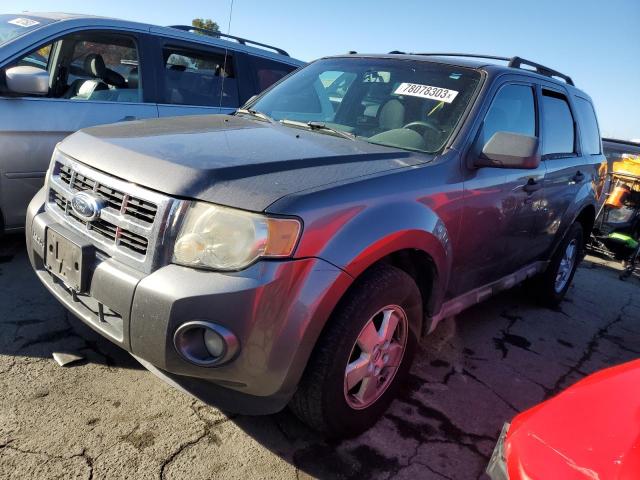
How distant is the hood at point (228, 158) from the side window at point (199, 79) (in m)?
1.85

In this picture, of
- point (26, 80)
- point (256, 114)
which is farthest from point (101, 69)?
point (256, 114)

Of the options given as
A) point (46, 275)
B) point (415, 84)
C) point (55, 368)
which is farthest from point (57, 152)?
point (415, 84)

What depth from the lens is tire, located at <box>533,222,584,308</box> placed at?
4.30 metres

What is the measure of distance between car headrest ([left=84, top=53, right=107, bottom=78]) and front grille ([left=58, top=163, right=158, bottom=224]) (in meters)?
2.30

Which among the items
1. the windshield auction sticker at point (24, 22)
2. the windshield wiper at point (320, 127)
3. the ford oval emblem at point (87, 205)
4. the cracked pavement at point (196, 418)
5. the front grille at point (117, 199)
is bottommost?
the cracked pavement at point (196, 418)

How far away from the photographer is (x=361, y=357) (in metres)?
2.28

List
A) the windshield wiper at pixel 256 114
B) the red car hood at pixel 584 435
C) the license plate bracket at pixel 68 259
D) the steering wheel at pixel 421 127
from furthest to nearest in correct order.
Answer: the windshield wiper at pixel 256 114 < the steering wheel at pixel 421 127 < the license plate bracket at pixel 68 259 < the red car hood at pixel 584 435

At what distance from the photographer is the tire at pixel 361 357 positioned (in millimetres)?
2037

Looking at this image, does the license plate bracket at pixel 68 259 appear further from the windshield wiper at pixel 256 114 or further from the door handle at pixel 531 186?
the door handle at pixel 531 186

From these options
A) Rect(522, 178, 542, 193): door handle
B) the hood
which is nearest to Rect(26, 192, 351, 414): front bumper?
the hood

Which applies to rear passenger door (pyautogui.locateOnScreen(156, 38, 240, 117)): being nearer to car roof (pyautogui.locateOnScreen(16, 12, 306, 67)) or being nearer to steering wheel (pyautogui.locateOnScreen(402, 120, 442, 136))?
car roof (pyautogui.locateOnScreen(16, 12, 306, 67))

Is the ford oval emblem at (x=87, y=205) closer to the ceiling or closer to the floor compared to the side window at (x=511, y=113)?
closer to the floor

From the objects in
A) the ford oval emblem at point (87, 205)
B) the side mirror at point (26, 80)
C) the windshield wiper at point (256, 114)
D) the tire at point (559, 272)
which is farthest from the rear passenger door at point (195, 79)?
the tire at point (559, 272)

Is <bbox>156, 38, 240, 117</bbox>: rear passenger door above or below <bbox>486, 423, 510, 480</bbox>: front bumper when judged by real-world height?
above
